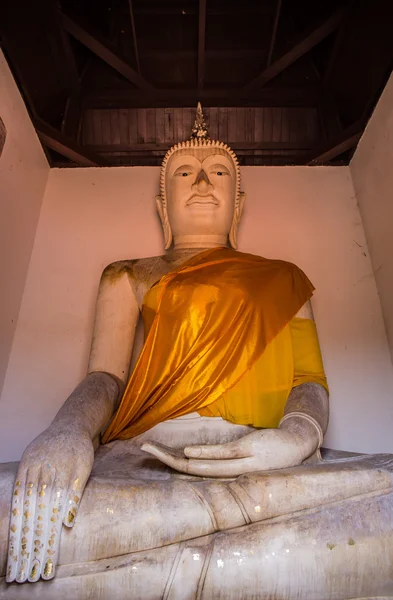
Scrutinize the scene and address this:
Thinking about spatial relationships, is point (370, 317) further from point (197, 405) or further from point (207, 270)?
point (197, 405)

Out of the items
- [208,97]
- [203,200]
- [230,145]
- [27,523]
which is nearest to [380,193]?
[203,200]

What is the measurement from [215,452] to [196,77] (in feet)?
9.72

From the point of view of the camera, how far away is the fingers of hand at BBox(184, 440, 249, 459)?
1.52m

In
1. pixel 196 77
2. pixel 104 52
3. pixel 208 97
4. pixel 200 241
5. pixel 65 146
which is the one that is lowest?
pixel 200 241

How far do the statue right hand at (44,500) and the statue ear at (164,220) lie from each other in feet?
4.98

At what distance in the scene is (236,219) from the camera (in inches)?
115

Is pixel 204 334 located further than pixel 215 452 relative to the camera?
Yes

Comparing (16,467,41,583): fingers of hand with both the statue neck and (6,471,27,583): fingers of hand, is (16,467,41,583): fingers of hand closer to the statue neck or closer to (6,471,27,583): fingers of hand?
(6,471,27,583): fingers of hand

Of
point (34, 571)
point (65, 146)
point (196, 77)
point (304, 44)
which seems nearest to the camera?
point (34, 571)

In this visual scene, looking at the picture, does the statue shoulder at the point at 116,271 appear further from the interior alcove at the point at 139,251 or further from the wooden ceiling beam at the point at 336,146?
the wooden ceiling beam at the point at 336,146

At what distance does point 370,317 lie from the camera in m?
2.78

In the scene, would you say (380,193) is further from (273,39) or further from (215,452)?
(215,452)

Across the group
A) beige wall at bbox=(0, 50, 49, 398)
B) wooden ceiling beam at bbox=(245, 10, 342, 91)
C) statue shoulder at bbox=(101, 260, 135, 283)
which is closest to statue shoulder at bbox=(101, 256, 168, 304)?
statue shoulder at bbox=(101, 260, 135, 283)

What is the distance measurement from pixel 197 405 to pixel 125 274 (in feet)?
2.62
